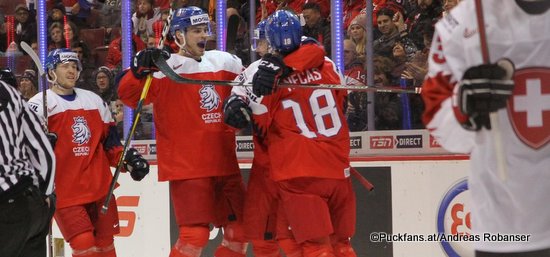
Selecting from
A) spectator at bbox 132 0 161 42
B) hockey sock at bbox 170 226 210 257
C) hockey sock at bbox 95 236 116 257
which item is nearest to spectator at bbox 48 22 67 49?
spectator at bbox 132 0 161 42

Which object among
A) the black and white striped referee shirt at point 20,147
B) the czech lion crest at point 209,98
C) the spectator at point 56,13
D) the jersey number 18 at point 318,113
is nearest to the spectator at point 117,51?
the spectator at point 56,13

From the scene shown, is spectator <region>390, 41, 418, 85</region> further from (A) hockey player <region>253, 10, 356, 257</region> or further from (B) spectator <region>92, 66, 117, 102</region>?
(B) spectator <region>92, 66, 117, 102</region>

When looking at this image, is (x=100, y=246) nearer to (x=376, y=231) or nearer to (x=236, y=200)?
(x=236, y=200)

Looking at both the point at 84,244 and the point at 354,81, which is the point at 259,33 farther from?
the point at 84,244

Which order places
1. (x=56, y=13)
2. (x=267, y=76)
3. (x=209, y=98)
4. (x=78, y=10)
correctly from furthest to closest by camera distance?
(x=78, y=10)
(x=56, y=13)
(x=209, y=98)
(x=267, y=76)

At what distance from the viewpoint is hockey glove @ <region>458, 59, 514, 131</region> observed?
239cm

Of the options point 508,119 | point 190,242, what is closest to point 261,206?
point 190,242

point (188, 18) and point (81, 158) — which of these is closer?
point (188, 18)

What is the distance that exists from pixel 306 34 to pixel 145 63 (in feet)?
3.85

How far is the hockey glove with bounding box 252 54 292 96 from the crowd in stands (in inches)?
38.3

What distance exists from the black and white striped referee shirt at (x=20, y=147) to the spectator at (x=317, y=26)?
1986 millimetres

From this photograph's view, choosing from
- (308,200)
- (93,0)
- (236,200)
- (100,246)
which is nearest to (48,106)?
(100,246)

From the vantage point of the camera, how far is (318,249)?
4.24 metres

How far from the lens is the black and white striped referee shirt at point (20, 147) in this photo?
3.55 m
